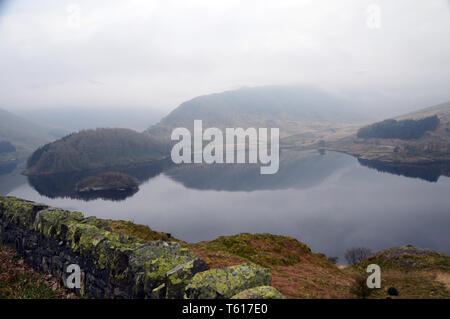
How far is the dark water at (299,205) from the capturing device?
270ft

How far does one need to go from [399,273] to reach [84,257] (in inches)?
1551

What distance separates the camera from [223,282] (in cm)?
829

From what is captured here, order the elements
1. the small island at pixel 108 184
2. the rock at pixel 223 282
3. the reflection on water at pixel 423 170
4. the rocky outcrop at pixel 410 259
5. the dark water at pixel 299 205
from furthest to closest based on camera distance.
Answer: the reflection on water at pixel 423 170 → the small island at pixel 108 184 → the dark water at pixel 299 205 → the rocky outcrop at pixel 410 259 → the rock at pixel 223 282

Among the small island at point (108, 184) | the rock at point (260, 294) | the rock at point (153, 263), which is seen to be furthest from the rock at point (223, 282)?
the small island at point (108, 184)

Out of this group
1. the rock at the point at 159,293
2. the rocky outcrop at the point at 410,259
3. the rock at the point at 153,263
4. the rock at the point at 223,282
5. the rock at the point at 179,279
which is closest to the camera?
the rock at the point at 223,282

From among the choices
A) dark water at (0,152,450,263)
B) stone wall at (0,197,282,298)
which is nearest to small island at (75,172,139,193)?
dark water at (0,152,450,263)

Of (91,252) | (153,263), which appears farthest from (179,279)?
(91,252)

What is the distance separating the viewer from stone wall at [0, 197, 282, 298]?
9.18 meters

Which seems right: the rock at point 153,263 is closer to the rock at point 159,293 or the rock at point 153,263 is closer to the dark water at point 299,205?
the rock at point 159,293

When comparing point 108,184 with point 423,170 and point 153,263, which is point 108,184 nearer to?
point 153,263

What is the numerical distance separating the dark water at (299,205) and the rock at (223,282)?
70745mm

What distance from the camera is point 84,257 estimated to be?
11.7m

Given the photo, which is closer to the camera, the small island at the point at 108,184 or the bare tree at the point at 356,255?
the bare tree at the point at 356,255
